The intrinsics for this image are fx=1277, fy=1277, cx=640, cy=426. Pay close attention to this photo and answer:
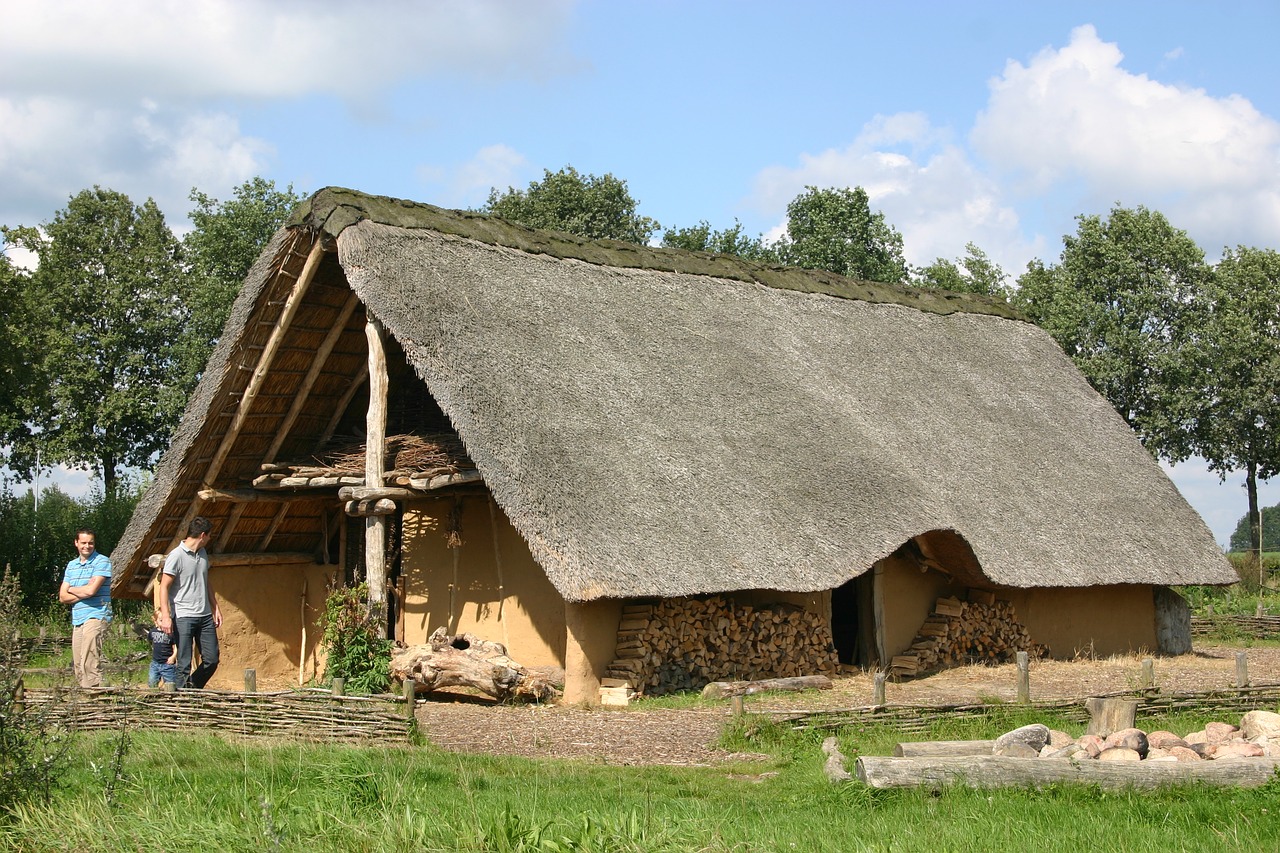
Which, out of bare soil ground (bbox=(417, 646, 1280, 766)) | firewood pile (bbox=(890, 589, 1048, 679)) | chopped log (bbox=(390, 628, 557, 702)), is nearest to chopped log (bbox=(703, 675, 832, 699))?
bare soil ground (bbox=(417, 646, 1280, 766))

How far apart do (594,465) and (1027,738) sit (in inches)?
204

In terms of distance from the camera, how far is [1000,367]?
19.3 metres

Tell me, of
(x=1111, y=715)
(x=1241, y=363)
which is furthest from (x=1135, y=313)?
(x=1111, y=715)

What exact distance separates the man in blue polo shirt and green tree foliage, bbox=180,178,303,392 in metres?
18.4

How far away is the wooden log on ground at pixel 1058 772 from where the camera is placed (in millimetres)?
7211

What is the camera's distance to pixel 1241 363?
104ft

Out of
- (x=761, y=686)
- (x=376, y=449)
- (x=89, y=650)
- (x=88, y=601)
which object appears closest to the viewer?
(x=89, y=650)

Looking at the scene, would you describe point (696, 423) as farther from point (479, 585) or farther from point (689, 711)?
point (689, 711)

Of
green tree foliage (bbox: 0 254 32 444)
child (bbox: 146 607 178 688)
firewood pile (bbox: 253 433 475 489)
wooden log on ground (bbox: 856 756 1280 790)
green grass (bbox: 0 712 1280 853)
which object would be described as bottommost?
green grass (bbox: 0 712 1280 853)

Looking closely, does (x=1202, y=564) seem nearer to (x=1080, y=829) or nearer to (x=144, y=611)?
(x=1080, y=829)

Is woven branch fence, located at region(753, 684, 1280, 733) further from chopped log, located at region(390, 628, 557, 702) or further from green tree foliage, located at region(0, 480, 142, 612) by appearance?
green tree foliage, located at region(0, 480, 142, 612)

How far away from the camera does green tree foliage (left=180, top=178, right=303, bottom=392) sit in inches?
1128

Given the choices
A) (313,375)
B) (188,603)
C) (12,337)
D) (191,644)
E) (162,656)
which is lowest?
(162,656)

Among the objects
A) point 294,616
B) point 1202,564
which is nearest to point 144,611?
point 294,616
